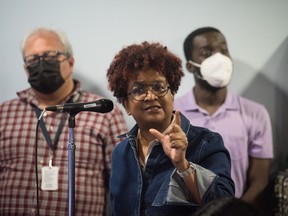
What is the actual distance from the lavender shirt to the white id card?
96cm

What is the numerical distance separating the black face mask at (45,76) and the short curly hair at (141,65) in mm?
803

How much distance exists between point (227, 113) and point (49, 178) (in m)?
1.24

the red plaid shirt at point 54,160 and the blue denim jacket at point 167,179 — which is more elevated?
the blue denim jacket at point 167,179

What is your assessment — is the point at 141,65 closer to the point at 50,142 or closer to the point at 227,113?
the point at 50,142

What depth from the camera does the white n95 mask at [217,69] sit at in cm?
249

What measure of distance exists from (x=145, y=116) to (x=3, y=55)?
5.41 feet

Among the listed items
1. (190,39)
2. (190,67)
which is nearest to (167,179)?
(190,67)

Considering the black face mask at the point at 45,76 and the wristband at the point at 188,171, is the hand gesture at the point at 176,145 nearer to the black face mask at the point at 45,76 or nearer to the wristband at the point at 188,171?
the wristband at the point at 188,171

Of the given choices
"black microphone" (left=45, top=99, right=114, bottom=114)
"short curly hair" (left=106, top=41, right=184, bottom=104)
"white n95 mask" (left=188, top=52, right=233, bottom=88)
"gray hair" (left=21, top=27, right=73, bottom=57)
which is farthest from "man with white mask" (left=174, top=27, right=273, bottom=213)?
"black microphone" (left=45, top=99, right=114, bottom=114)

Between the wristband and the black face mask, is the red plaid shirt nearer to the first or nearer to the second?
the black face mask

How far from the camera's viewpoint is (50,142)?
2367 mm

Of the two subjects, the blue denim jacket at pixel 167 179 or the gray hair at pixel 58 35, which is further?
the gray hair at pixel 58 35

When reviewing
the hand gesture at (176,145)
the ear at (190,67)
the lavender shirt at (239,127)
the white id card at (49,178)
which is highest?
the ear at (190,67)

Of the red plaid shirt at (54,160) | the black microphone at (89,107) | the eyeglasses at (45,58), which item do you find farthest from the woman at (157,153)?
the eyeglasses at (45,58)
